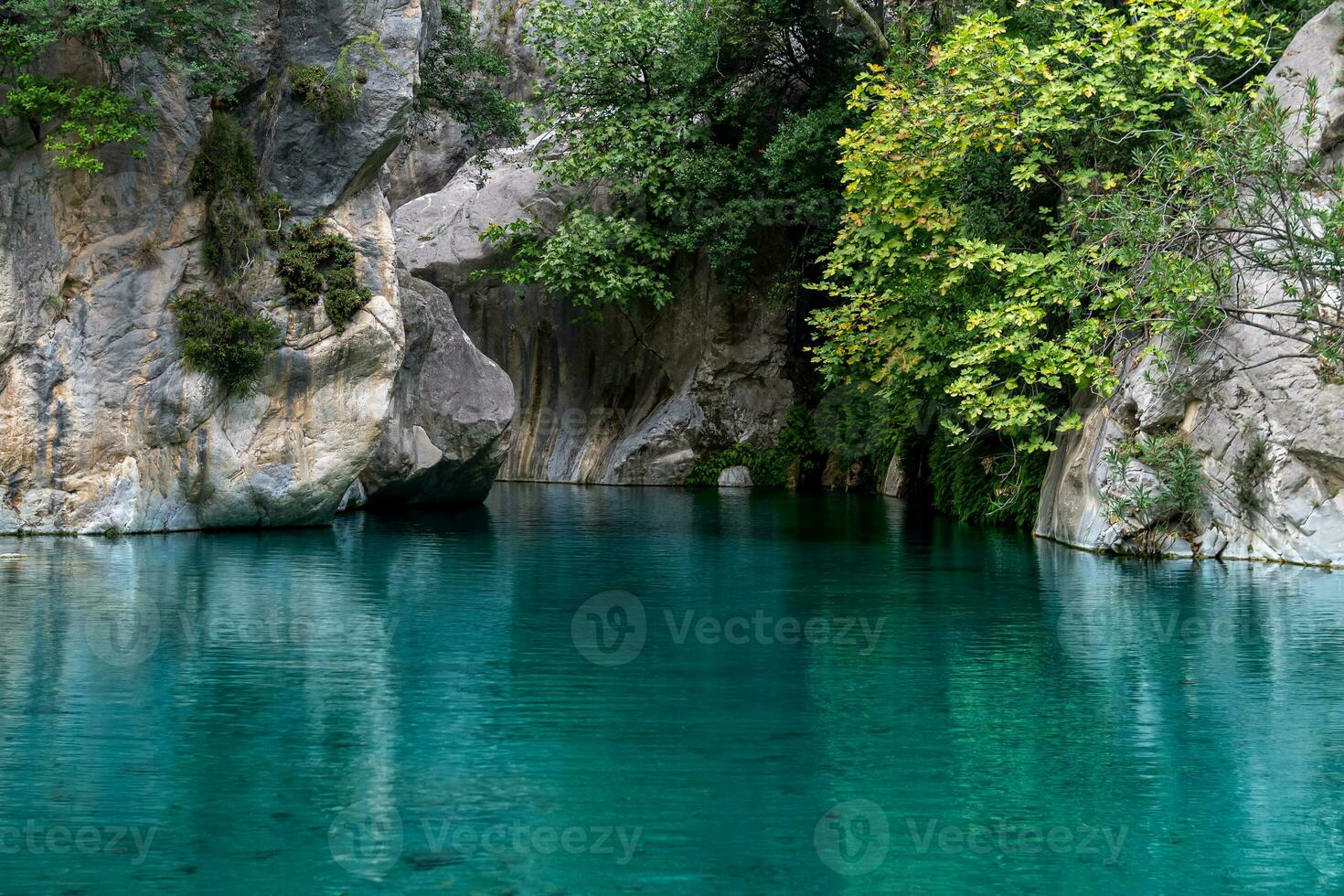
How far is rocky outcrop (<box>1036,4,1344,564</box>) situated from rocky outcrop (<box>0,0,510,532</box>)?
11.3m

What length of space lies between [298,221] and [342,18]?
3408 mm

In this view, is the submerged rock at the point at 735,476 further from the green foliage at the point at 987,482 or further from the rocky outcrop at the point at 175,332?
the rocky outcrop at the point at 175,332

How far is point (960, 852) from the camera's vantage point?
7.18m

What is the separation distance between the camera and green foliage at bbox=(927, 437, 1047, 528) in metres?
24.2

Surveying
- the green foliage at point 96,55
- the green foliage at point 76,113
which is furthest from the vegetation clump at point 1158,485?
the green foliage at point 76,113

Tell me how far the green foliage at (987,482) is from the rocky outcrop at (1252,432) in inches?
120

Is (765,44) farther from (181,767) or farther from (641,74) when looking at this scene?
(181,767)

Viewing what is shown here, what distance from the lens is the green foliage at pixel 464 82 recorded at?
3041 cm

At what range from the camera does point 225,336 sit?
21375mm

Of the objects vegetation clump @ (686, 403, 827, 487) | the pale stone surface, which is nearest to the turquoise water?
the pale stone surface

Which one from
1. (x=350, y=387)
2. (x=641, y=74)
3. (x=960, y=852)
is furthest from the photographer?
(x=641, y=74)

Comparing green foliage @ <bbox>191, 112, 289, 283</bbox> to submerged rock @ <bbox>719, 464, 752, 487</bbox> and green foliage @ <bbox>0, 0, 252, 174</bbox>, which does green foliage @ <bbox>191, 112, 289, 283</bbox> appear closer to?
green foliage @ <bbox>0, 0, 252, 174</bbox>

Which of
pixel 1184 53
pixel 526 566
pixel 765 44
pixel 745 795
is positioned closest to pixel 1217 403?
pixel 1184 53

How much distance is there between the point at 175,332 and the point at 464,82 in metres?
12.1
